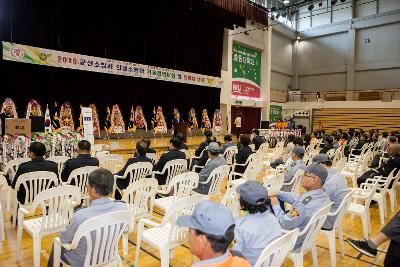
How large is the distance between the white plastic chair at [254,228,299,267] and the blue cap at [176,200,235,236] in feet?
1.20

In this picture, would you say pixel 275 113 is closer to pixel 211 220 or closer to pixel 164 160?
pixel 164 160

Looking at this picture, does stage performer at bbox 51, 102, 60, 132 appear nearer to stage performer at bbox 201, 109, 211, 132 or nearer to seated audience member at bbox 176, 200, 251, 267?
stage performer at bbox 201, 109, 211, 132

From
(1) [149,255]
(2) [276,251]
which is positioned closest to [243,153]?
(1) [149,255]

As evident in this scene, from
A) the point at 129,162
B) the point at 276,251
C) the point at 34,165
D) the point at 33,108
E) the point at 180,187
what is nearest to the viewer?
the point at 276,251

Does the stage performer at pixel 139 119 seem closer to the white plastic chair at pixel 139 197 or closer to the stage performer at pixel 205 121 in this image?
the stage performer at pixel 205 121

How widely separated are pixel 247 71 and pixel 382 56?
325 inches

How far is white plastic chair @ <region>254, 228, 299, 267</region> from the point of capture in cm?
152

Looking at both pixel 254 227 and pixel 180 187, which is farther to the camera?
pixel 180 187

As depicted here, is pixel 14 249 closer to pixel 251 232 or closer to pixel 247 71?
pixel 251 232

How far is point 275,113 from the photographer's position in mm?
20875

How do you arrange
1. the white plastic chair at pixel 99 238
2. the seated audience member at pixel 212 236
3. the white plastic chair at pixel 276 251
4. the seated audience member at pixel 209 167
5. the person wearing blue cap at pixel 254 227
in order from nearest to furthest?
the seated audience member at pixel 212 236 < the white plastic chair at pixel 276 251 < the person wearing blue cap at pixel 254 227 < the white plastic chair at pixel 99 238 < the seated audience member at pixel 209 167

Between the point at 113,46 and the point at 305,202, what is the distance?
11.5m

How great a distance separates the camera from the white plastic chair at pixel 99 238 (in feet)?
6.01

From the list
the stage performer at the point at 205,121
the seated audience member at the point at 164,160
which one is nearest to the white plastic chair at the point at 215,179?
the seated audience member at the point at 164,160
